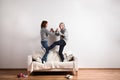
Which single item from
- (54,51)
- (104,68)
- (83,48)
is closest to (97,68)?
(104,68)

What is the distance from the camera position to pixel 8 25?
6.30 m

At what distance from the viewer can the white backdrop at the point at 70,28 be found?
6.26 metres

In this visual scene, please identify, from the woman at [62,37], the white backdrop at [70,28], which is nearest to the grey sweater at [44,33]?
the woman at [62,37]

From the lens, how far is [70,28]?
248 inches

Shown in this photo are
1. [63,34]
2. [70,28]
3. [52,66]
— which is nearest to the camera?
[52,66]

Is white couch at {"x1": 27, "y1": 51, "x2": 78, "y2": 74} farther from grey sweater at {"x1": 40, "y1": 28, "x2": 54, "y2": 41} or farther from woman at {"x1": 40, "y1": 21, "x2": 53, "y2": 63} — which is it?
grey sweater at {"x1": 40, "y1": 28, "x2": 54, "y2": 41}

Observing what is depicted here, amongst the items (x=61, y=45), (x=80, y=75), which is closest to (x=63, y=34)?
(x=61, y=45)

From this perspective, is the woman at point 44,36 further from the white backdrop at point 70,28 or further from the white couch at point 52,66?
the white backdrop at point 70,28

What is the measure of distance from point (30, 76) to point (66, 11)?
2.11m

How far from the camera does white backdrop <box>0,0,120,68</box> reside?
626cm

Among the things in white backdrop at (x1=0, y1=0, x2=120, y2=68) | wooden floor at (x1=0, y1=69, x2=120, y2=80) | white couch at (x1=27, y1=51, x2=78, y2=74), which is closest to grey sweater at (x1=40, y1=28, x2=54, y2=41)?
white backdrop at (x1=0, y1=0, x2=120, y2=68)

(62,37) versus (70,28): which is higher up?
(70,28)

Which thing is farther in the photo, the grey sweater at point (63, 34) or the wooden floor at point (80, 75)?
the grey sweater at point (63, 34)

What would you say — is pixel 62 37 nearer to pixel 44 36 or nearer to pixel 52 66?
pixel 44 36
